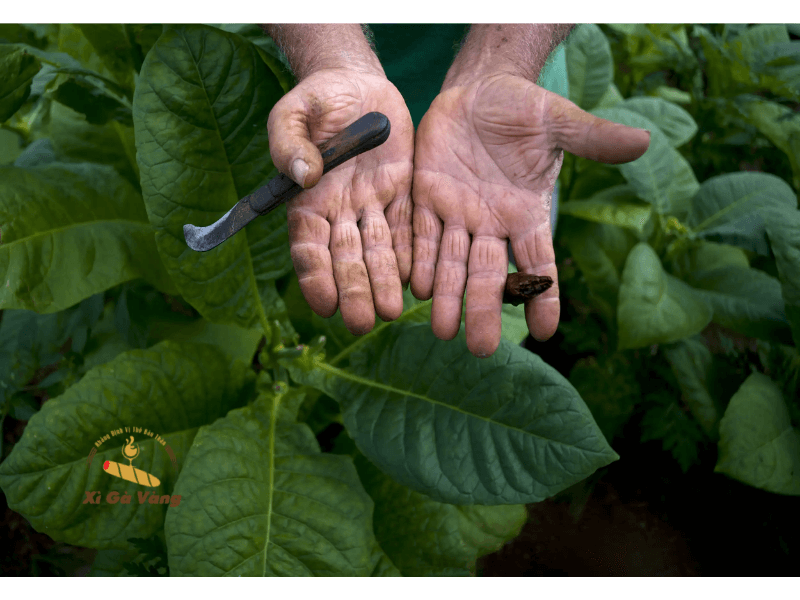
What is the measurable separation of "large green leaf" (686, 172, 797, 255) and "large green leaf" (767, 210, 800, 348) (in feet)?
0.45

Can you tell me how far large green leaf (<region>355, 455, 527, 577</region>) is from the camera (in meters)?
0.97

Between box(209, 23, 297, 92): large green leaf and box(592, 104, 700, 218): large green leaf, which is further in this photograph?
box(592, 104, 700, 218): large green leaf

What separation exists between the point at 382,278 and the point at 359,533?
0.38m

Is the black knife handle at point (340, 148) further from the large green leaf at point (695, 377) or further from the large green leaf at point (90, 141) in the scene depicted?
the large green leaf at point (695, 377)

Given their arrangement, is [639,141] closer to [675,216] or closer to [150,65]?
[150,65]

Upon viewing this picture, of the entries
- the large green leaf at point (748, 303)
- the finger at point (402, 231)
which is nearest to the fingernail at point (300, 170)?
the finger at point (402, 231)

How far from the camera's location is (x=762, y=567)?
1.12 m

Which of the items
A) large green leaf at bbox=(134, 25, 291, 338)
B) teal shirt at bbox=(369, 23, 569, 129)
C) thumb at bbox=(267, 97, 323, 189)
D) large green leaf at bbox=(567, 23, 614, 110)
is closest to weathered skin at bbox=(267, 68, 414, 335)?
thumb at bbox=(267, 97, 323, 189)

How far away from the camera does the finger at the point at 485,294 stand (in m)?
0.80

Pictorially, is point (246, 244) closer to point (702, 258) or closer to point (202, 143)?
point (202, 143)

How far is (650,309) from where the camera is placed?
43.9 inches

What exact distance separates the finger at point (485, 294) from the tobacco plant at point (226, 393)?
5 centimetres

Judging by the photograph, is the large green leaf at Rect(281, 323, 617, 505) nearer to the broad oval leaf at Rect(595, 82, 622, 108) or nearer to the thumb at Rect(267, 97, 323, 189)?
the thumb at Rect(267, 97, 323, 189)

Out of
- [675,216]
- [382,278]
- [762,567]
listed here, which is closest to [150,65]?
[382,278]
